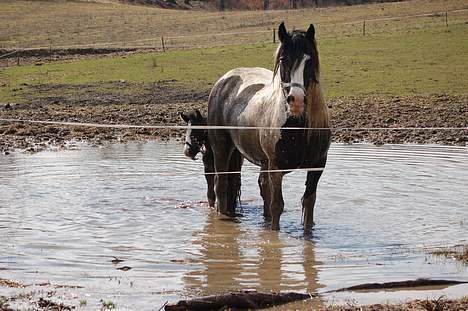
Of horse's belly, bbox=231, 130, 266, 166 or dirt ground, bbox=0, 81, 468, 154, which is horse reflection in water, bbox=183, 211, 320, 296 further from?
dirt ground, bbox=0, 81, 468, 154

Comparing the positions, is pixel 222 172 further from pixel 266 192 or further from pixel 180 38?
pixel 180 38

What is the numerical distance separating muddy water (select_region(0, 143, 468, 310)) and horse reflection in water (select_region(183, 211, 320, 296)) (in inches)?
0.6

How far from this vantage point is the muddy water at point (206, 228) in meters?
8.35

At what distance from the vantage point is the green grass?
2762 cm

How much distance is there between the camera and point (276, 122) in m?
10.5

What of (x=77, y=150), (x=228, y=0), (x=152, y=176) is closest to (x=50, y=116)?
(x=77, y=150)

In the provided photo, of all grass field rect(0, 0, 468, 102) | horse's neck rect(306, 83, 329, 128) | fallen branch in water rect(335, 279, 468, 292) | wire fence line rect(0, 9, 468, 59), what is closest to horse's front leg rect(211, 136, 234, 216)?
horse's neck rect(306, 83, 329, 128)

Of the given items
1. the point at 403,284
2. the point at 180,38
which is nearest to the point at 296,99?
the point at 403,284

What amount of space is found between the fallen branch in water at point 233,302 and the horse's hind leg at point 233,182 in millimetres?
5405

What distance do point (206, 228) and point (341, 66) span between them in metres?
21.1

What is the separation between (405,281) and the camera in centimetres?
788

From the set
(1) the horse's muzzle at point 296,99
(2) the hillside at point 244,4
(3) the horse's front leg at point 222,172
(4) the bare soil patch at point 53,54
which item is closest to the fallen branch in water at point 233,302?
(1) the horse's muzzle at point 296,99

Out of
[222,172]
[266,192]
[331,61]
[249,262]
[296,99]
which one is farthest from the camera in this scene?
[331,61]

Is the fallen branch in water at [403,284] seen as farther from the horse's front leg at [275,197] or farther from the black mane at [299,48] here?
the horse's front leg at [275,197]
